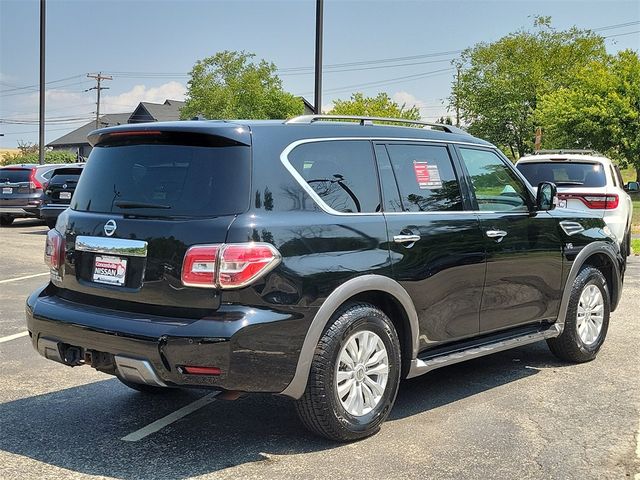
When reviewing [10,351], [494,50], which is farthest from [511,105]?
[10,351]

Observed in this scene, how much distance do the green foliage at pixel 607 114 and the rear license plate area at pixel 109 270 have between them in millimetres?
32015

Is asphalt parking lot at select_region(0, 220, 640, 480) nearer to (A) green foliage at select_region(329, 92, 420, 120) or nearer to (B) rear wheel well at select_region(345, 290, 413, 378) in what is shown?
(B) rear wheel well at select_region(345, 290, 413, 378)

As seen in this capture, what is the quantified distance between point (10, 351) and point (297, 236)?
3638mm

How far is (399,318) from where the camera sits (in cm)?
462

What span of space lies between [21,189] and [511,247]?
16079mm

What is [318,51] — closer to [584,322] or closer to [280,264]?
[584,322]

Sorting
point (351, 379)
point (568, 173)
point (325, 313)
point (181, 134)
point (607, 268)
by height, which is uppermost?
point (568, 173)

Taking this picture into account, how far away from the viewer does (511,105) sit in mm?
48500

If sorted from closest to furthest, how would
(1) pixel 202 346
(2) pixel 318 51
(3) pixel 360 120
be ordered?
(1) pixel 202 346 < (3) pixel 360 120 < (2) pixel 318 51

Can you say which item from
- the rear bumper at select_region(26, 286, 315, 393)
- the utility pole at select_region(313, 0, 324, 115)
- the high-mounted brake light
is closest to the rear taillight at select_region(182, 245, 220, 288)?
the rear bumper at select_region(26, 286, 315, 393)

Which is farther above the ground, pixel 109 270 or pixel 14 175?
pixel 14 175

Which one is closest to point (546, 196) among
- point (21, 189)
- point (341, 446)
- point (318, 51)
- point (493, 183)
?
point (493, 183)

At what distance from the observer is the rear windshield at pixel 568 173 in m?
10.9

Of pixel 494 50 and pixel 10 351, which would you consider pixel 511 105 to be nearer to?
pixel 494 50
